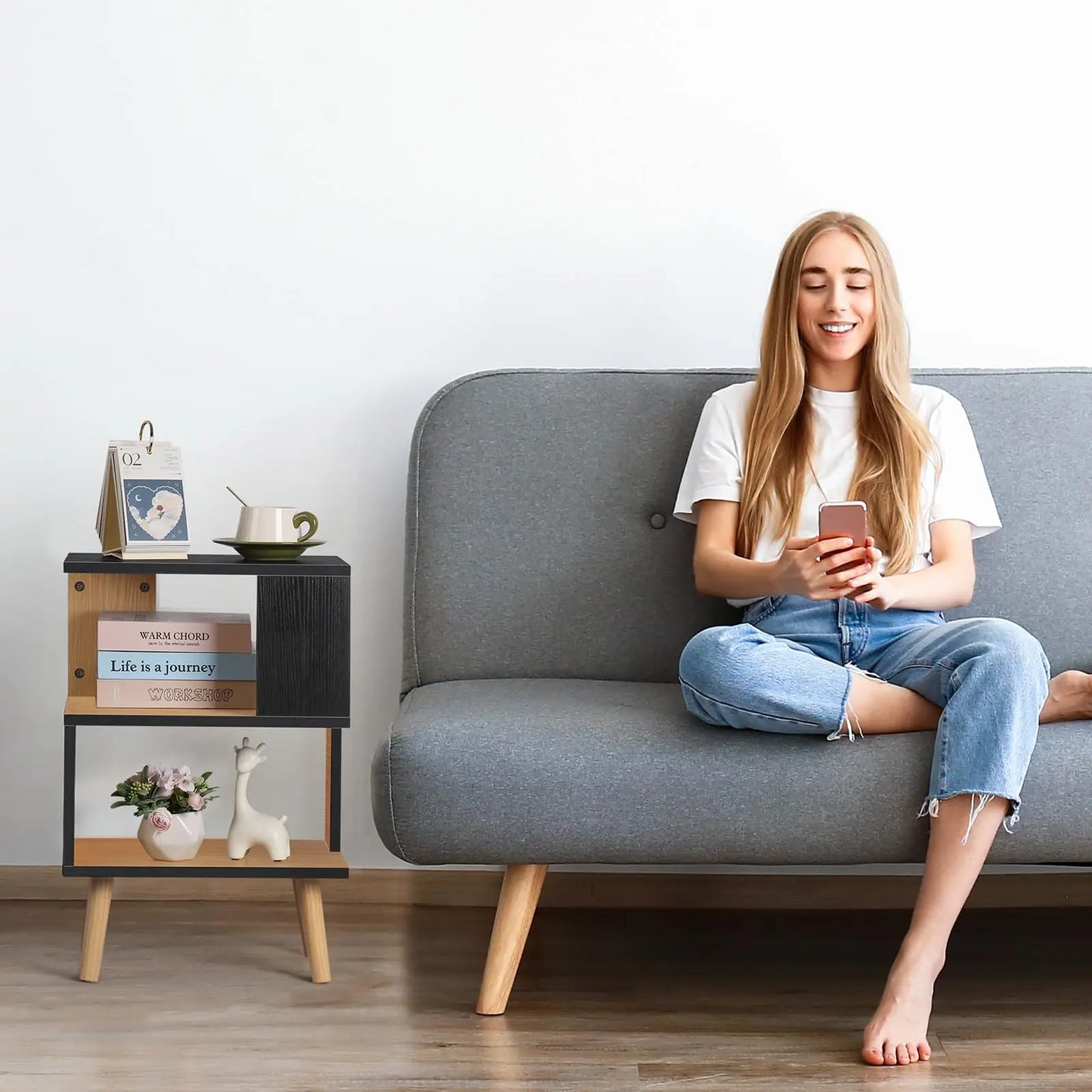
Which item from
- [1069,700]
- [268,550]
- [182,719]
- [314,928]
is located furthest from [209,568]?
[1069,700]

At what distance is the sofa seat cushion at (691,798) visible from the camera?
1537mm

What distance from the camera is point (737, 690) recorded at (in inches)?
60.5

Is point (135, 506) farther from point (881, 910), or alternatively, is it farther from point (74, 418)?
point (881, 910)

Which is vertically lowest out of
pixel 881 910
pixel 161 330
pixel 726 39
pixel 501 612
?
pixel 881 910

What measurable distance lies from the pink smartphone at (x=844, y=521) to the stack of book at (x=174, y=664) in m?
0.81

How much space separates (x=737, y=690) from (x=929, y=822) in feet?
0.90

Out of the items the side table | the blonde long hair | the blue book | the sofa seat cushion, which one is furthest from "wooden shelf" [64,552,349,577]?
the blonde long hair

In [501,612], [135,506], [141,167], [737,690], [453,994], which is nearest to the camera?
[737,690]

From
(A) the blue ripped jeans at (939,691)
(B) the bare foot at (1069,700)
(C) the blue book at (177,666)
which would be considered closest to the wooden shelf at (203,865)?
(C) the blue book at (177,666)

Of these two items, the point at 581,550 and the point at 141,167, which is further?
the point at 141,167

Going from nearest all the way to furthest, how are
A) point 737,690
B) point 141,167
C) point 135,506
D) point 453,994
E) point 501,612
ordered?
point 737,690 < point 453,994 < point 135,506 < point 501,612 < point 141,167

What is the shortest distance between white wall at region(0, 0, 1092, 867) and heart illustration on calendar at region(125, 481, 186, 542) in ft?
1.16

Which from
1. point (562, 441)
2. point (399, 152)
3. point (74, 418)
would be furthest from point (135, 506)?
point (399, 152)

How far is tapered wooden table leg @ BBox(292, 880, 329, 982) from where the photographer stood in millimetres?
1790
